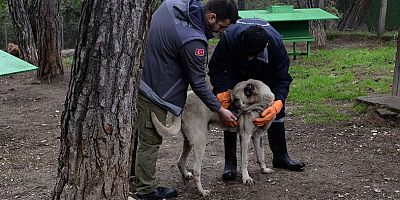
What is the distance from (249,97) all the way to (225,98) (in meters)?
0.20

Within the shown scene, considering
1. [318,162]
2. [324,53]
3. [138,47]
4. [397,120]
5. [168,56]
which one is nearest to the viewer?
[138,47]

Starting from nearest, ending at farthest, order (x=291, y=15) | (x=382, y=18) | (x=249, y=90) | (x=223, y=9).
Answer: (x=223, y=9) → (x=249, y=90) → (x=291, y=15) → (x=382, y=18)

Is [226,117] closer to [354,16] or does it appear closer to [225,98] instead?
[225,98]

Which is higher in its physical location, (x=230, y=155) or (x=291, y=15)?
(x=291, y=15)

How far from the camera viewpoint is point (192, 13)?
3.86 meters

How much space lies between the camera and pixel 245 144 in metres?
4.46

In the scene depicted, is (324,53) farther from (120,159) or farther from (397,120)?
(120,159)

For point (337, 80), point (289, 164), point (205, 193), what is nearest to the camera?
point (205, 193)

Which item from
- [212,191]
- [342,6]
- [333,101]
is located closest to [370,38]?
[342,6]

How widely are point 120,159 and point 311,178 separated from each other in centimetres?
213

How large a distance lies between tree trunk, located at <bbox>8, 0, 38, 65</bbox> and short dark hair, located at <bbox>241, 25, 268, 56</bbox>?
7.70m

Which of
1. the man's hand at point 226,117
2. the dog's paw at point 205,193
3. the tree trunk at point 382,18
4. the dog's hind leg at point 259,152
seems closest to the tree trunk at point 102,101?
the man's hand at point 226,117

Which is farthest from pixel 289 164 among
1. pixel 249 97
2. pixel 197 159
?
pixel 197 159

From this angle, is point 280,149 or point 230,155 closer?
point 230,155
